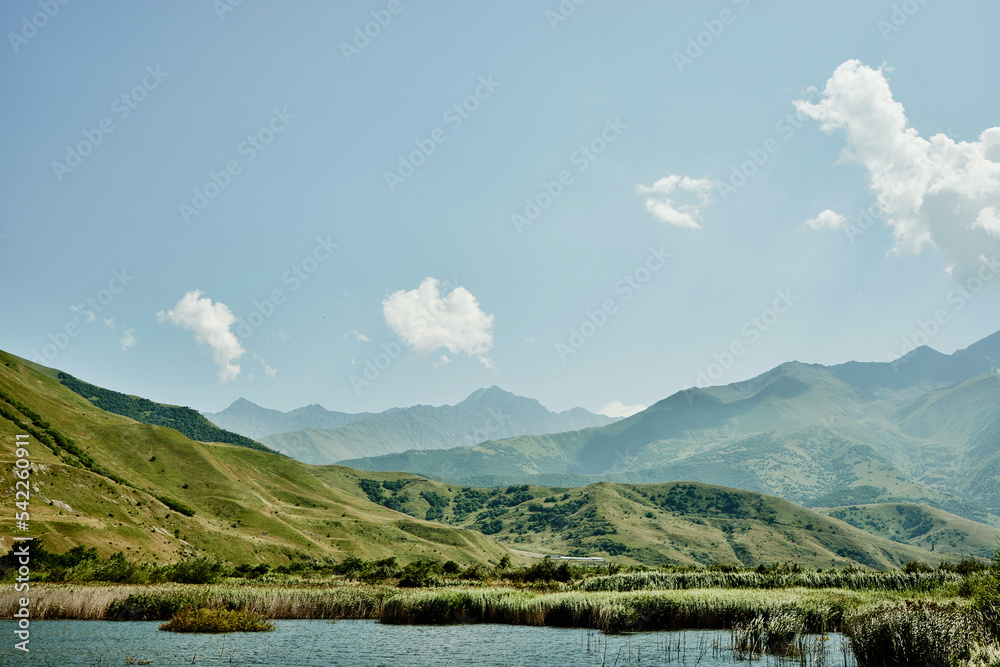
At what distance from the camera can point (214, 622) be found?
59469mm

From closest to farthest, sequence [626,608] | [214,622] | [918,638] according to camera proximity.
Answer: [918,638] < [214,622] < [626,608]

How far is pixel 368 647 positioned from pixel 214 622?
1743cm

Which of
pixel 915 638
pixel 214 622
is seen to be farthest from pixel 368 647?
pixel 915 638

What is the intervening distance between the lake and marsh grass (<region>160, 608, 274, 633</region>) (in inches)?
68.9

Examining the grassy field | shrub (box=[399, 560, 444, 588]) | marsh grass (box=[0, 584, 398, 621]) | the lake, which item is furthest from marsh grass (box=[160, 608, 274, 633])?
shrub (box=[399, 560, 444, 588])

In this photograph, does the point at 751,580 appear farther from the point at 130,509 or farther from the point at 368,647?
the point at 130,509

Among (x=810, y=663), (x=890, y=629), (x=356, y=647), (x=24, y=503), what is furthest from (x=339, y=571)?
(x=890, y=629)

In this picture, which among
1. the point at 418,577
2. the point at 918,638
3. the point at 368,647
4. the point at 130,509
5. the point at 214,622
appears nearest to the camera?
the point at 918,638

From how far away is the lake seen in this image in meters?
45.6

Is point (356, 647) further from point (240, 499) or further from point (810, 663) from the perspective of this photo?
point (240, 499)

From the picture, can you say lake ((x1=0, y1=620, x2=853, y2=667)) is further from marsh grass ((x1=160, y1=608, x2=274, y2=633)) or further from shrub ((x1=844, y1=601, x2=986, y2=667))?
shrub ((x1=844, y1=601, x2=986, y2=667))

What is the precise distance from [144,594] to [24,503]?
2367 inches

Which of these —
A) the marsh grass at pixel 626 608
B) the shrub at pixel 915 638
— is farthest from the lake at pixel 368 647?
the shrub at pixel 915 638

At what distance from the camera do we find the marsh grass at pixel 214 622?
193ft
